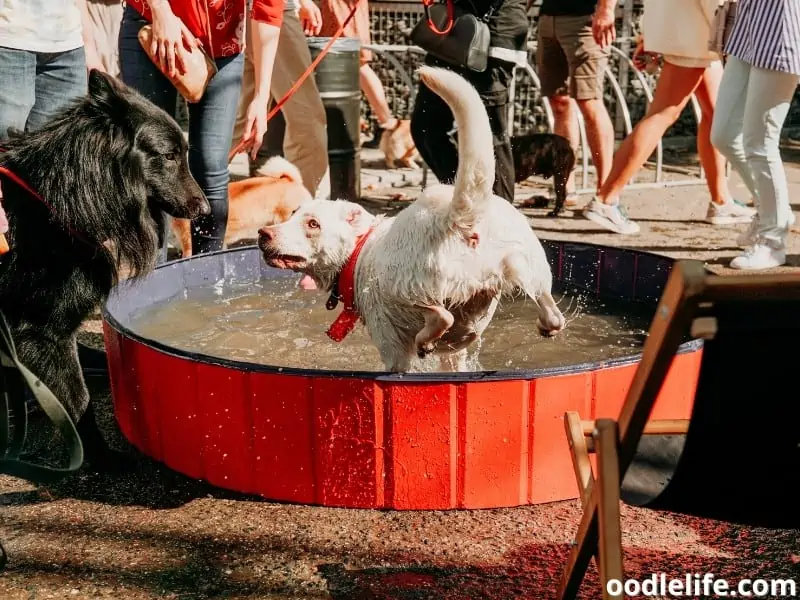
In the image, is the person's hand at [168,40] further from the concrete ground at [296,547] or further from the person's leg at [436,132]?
the concrete ground at [296,547]

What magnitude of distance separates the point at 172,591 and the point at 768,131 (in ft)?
14.0

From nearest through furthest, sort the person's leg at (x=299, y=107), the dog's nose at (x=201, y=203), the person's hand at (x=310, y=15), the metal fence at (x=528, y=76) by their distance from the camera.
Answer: the dog's nose at (x=201, y=203) → the person's hand at (x=310, y=15) → the person's leg at (x=299, y=107) → the metal fence at (x=528, y=76)

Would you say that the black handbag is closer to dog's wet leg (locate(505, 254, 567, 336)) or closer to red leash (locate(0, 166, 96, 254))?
dog's wet leg (locate(505, 254, 567, 336))

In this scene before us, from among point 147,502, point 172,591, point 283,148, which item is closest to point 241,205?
point 283,148

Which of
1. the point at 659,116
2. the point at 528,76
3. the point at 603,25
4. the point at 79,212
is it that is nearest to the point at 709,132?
the point at 659,116

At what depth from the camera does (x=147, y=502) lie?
3.19 meters

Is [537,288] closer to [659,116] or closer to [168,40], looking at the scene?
[168,40]

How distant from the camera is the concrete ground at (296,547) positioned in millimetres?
2646

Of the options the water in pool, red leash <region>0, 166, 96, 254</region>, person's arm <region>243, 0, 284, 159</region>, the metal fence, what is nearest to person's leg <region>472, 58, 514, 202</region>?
the water in pool

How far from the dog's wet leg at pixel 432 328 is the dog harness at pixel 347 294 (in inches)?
14.5

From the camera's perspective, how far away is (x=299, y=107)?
6.88 meters

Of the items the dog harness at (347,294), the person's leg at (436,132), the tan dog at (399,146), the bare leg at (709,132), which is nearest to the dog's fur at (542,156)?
the bare leg at (709,132)

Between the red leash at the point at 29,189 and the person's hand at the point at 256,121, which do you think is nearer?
the red leash at the point at 29,189

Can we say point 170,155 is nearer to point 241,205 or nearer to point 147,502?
point 147,502
